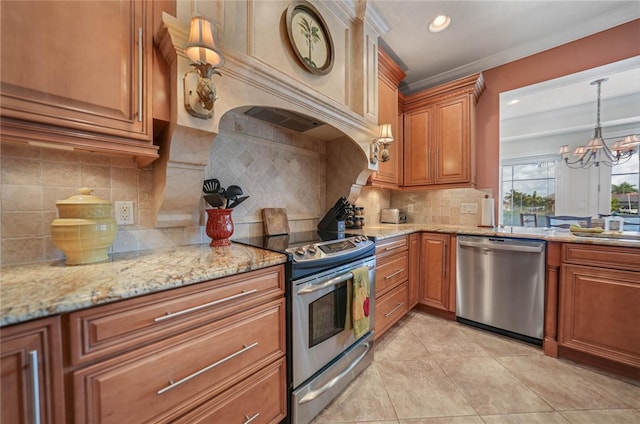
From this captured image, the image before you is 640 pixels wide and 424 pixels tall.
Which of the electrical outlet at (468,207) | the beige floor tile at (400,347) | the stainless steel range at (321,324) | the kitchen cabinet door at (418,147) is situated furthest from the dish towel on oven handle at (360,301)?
the electrical outlet at (468,207)

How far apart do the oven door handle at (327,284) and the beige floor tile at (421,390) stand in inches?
30.9

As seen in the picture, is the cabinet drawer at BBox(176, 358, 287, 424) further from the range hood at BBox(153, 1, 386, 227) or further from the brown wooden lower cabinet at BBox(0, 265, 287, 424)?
the range hood at BBox(153, 1, 386, 227)

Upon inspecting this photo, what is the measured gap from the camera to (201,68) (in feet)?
3.45

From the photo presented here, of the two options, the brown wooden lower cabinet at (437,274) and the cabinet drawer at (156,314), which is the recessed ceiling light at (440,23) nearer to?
the brown wooden lower cabinet at (437,274)

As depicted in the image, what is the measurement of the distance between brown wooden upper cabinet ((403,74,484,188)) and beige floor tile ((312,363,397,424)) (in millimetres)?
2146

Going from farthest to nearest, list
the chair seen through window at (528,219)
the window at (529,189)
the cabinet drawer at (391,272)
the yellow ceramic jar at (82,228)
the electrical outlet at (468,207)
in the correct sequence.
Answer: the window at (529,189), the chair seen through window at (528,219), the electrical outlet at (468,207), the cabinet drawer at (391,272), the yellow ceramic jar at (82,228)

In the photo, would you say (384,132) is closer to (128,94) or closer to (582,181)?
(128,94)

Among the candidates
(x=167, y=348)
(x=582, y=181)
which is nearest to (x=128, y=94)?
(x=167, y=348)

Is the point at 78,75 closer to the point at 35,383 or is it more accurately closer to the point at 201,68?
the point at 201,68

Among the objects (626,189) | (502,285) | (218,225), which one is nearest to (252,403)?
(218,225)

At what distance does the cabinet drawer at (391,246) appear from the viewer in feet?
6.51

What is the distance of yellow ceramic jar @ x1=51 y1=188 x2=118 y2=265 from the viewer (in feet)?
3.04

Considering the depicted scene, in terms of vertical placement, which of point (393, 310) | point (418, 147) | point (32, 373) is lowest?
point (393, 310)

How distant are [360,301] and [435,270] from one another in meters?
1.29
